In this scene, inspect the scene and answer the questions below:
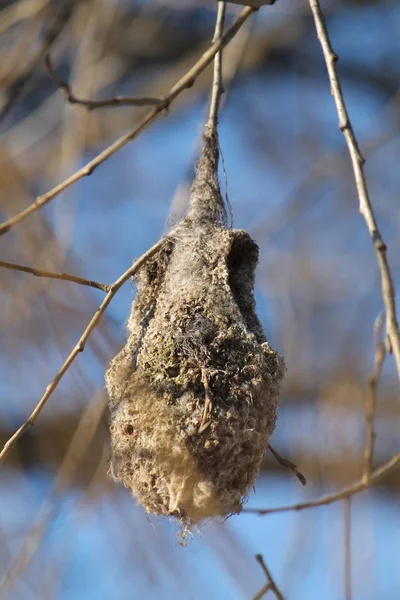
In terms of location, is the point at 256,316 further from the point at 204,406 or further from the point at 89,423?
the point at 89,423

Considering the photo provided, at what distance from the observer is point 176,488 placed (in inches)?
69.0

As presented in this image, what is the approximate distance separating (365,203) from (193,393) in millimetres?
526

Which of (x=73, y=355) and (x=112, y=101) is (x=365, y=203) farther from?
(x=73, y=355)

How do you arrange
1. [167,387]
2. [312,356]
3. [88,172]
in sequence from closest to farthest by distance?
1. [88,172]
2. [167,387]
3. [312,356]

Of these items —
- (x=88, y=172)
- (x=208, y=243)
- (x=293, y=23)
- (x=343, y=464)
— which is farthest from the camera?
(x=293, y=23)

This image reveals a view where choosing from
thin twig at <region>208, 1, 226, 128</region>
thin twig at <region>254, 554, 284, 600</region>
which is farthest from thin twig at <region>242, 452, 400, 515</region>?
thin twig at <region>208, 1, 226, 128</region>

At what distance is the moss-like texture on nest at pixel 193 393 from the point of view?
5.72ft

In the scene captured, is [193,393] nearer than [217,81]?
Yes

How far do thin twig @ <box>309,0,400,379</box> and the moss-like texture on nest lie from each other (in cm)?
43

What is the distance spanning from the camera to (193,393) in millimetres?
1766

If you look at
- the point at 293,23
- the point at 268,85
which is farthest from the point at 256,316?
the point at 268,85

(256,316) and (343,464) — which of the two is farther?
(343,464)

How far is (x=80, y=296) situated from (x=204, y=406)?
963 millimetres

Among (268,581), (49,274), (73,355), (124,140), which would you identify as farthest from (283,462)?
(124,140)
